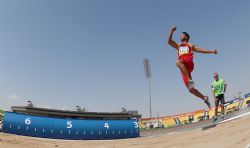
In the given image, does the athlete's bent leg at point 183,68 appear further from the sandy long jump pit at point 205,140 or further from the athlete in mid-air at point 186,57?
the sandy long jump pit at point 205,140

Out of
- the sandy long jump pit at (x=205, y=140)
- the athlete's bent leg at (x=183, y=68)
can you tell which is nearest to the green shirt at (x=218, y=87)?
the sandy long jump pit at (x=205, y=140)

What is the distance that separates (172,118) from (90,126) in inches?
930

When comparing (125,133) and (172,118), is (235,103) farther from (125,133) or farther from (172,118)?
(125,133)

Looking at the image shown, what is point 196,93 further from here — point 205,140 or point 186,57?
point 205,140

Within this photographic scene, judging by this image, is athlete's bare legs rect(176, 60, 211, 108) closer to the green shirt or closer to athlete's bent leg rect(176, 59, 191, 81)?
athlete's bent leg rect(176, 59, 191, 81)

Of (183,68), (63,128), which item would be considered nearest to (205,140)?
(183,68)

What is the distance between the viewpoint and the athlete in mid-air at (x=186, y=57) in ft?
26.7

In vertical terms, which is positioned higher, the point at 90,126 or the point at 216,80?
the point at 216,80

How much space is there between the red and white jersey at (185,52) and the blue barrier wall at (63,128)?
909cm

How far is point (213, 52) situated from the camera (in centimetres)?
866

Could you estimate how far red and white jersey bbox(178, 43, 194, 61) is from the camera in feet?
27.4

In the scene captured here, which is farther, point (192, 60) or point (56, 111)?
point (56, 111)

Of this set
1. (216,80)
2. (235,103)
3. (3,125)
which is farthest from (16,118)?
(235,103)

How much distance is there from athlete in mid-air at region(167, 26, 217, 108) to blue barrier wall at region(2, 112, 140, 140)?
875 cm
